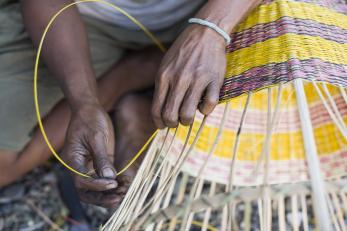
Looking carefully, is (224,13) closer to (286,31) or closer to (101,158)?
(286,31)

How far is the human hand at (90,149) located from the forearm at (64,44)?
7cm

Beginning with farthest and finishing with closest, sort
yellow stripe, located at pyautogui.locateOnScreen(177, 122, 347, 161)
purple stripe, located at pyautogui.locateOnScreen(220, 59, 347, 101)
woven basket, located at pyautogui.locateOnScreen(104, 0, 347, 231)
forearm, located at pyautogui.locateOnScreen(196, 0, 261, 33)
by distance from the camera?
yellow stripe, located at pyautogui.locateOnScreen(177, 122, 347, 161)
forearm, located at pyautogui.locateOnScreen(196, 0, 261, 33)
purple stripe, located at pyautogui.locateOnScreen(220, 59, 347, 101)
woven basket, located at pyautogui.locateOnScreen(104, 0, 347, 231)

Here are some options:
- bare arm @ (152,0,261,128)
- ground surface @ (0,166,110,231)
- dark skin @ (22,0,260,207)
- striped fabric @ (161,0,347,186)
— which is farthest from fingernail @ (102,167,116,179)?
ground surface @ (0,166,110,231)

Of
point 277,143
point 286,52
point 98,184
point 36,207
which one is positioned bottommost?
point 36,207

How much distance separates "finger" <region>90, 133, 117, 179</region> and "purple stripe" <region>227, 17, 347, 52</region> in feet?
0.98

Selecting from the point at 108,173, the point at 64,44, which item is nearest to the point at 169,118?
the point at 108,173

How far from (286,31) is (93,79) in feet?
1.39

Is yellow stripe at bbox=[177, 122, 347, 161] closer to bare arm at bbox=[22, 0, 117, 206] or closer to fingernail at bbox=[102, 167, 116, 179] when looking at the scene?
bare arm at bbox=[22, 0, 117, 206]

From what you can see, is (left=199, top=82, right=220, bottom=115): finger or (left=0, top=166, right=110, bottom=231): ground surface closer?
(left=199, top=82, right=220, bottom=115): finger

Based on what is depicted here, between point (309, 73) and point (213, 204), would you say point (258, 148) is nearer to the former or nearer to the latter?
point (309, 73)

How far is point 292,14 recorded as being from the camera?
962 millimetres

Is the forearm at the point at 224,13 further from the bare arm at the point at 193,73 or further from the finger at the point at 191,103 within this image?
the finger at the point at 191,103

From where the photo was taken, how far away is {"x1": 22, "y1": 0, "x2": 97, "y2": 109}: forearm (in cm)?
106

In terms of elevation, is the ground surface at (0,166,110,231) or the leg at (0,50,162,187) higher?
the leg at (0,50,162,187)
